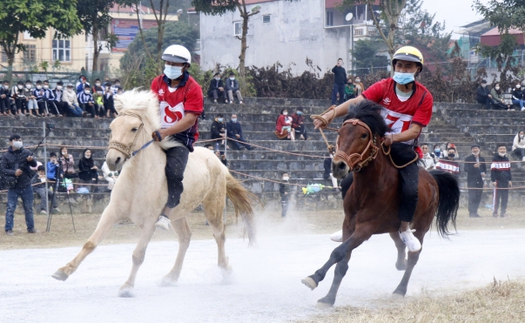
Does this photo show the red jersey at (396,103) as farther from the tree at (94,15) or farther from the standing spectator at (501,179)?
the tree at (94,15)

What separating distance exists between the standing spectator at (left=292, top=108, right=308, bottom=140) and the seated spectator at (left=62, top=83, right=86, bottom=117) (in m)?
6.96

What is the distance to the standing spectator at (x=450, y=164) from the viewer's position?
22047 millimetres

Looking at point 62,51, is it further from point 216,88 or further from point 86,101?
point 86,101

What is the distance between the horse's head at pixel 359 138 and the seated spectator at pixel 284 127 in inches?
688

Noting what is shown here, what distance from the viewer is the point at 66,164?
63.4ft

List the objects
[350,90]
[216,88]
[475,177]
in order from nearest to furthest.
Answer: [475,177] → [216,88] → [350,90]

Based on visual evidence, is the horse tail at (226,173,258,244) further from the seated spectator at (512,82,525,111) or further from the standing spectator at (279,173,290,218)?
the seated spectator at (512,82,525,111)

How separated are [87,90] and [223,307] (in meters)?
17.5

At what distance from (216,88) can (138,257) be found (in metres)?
19.3

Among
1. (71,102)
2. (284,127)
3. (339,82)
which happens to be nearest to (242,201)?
(71,102)

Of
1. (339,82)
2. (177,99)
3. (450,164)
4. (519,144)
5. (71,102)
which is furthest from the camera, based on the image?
(339,82)

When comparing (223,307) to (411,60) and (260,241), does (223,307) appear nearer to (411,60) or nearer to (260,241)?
(411,60)

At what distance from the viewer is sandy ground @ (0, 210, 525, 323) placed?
7359 millimetres

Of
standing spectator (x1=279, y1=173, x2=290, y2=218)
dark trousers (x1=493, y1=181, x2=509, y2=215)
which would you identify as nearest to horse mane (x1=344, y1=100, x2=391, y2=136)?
standing spectator (x1=279, y1=173, x2=290, y2=218)
